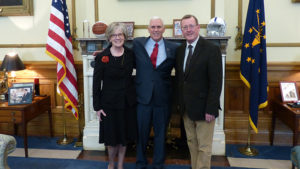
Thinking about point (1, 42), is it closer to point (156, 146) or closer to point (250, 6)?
point (156, 146)

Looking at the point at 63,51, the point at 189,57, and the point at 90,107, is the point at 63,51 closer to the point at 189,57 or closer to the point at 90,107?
the point at 90,107

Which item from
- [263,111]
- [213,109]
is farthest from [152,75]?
[263,111]

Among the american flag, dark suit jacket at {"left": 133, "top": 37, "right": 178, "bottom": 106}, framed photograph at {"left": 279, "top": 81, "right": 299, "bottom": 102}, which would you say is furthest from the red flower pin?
framed photograph at {"left": 279, "top": 81, "right": 299, "bottom": 102}

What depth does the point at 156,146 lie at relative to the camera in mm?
2730

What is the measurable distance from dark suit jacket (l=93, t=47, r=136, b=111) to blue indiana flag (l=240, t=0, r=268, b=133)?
1418 mm

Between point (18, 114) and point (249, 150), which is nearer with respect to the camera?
point (18, 114)

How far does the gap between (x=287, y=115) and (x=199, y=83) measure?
56.9 inches

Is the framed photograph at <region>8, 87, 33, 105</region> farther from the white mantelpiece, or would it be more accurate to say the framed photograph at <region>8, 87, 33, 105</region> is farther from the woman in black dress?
the woman in black dress

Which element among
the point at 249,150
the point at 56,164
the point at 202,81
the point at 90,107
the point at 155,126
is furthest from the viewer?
the point at 90,107

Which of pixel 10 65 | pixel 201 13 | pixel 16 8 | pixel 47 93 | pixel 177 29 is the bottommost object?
pixel 47 93

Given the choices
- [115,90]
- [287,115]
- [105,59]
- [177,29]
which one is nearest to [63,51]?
[105,59]

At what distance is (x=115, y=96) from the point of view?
2459 millimetres

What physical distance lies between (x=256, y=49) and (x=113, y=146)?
1898mm

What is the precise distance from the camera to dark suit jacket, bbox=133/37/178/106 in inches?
100.0
